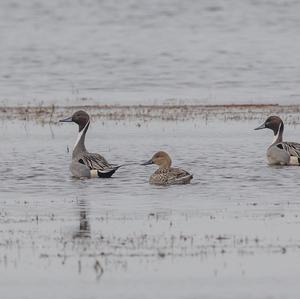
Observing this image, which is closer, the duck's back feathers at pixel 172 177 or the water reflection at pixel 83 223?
the water reflection at pixel 83 223

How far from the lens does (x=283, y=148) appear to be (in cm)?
2145

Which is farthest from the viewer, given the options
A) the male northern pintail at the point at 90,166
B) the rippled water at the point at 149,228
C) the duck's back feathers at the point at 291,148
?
the duck's back feathers at the point at 291,148

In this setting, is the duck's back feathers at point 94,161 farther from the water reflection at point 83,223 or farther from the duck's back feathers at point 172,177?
the water reflection at point 83,223

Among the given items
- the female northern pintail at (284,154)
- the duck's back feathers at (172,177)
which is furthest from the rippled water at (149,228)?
the female northern pintail at (284,154)

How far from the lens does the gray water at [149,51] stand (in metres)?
36.7

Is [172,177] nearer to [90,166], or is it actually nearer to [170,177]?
[170,177]

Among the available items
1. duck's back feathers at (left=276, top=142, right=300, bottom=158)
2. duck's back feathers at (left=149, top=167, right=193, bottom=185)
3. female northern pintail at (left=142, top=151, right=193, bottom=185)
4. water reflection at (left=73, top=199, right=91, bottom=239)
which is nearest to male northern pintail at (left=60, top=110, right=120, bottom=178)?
female northern pintail at (left=142, top=151, right=193, bottom=185)

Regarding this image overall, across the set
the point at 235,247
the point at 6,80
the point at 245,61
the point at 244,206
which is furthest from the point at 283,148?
the point at 245,61

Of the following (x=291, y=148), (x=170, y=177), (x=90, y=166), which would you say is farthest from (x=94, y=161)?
(x=291, y=148)

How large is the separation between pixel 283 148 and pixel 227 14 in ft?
167

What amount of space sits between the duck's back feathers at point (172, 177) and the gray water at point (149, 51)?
14871 millimetres

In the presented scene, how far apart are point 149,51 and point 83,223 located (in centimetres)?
3782

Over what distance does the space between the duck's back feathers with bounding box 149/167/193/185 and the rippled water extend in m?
0.17

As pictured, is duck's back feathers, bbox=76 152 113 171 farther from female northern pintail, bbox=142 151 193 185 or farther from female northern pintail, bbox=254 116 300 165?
female northern pintail, bbox=254 116 300 165
